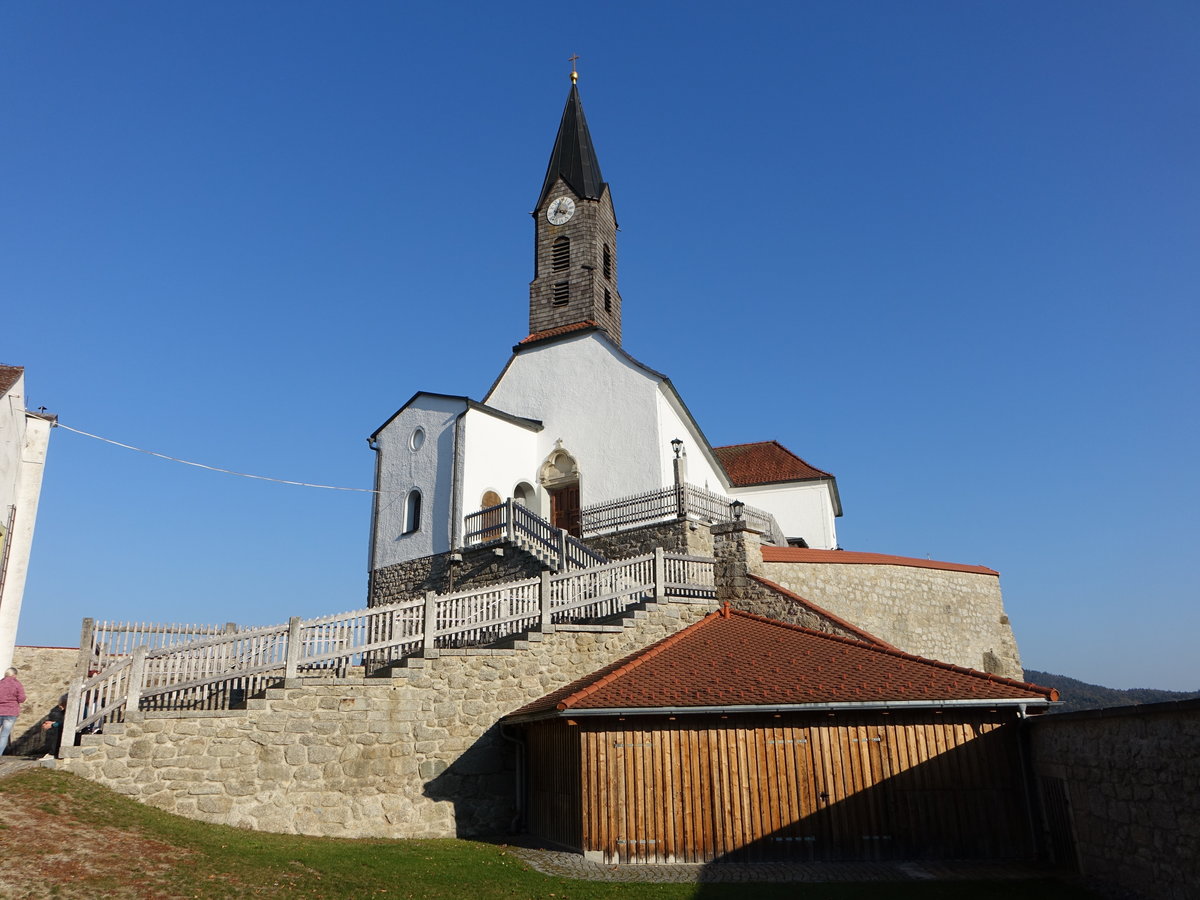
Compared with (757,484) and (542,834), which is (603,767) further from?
(757,484)

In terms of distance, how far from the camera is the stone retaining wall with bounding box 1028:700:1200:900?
815 cm

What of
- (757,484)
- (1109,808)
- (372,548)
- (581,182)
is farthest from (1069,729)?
(581,182)

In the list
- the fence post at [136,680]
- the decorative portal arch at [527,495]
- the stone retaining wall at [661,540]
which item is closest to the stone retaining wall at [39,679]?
the fence post at [136,680]

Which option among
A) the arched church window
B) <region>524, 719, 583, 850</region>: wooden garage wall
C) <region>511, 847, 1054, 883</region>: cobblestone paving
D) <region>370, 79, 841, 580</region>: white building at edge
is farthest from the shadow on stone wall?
the arched church window

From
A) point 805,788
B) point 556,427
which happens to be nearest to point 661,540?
point 556,427

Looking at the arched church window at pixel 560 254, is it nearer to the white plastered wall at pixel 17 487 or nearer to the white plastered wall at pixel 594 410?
the white plastered wall at pixel 594 410

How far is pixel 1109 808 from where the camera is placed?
9.53m

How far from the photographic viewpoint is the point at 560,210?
30.3m

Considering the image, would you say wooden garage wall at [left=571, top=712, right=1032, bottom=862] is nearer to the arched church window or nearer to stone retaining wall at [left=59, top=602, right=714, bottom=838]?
stone retaining wall at [left=59, top=602, right=714, bottom=838]

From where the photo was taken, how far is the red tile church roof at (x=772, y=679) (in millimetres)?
11688

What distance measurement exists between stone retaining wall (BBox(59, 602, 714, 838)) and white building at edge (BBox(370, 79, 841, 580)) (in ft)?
29.7

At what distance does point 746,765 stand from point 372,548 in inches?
669

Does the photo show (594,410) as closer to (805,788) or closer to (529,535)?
(529,535)

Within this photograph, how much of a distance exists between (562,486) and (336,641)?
13.3 meters
